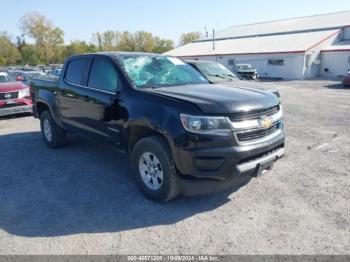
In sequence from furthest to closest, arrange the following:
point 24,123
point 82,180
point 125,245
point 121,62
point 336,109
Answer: point 336,109, point 24,123, point 82,180, point 121,62, point 125,245

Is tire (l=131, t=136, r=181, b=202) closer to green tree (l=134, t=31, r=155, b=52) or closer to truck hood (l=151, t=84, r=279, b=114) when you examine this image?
A: truck hood (l=151, t=84, r=279, b=114)

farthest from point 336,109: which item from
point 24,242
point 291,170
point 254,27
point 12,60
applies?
point 12,60

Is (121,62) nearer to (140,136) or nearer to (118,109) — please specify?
(118,109)

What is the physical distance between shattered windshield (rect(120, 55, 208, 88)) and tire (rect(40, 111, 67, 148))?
2480mm

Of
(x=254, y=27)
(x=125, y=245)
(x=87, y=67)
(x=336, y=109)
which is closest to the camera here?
(x=125, y=245)

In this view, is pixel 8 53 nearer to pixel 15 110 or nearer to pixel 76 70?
pixel 15 110

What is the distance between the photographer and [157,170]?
388cm

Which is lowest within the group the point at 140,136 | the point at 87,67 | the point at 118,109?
the point at 140,136

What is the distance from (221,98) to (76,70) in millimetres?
3050

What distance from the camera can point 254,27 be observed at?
4672cm

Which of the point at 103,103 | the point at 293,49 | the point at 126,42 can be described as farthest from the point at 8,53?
the point at 103,103

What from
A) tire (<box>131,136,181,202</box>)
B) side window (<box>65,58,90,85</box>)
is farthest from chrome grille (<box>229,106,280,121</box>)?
side window (<box>65,58,90,85</box>)

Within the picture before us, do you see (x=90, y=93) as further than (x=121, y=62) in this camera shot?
Yes

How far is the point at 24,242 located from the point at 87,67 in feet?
9.65
